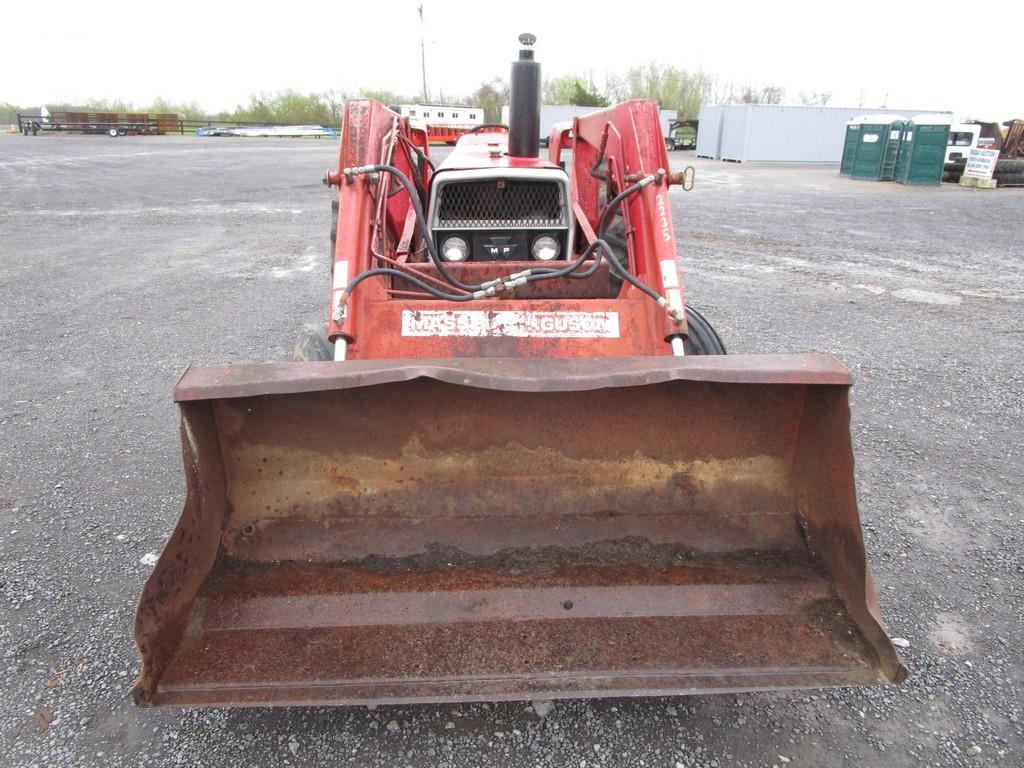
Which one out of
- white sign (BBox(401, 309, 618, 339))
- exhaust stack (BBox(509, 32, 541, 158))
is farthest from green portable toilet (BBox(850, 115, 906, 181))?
white sign (BBox(401, 309, 618, 339))

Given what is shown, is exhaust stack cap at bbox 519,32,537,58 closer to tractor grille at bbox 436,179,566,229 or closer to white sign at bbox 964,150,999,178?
tractor grille at bbox 436,179,566,229

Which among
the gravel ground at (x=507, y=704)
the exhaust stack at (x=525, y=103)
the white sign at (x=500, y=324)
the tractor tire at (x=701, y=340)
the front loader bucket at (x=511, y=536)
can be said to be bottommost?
the gravel ground at (x=507, y=704)

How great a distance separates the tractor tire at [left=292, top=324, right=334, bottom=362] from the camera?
3.42m

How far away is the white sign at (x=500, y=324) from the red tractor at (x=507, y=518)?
0.01 m

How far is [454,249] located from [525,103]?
109 cm

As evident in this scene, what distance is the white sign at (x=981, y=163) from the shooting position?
2011 centimetres

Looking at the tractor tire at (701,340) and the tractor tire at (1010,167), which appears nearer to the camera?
the tractor tire at (701,340)

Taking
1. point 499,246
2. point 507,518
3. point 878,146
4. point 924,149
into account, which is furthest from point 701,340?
point 878,146

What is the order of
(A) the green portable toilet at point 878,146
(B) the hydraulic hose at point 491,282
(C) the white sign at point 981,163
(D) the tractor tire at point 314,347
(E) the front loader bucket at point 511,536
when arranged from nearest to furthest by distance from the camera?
1. (E) the front loader bucket at point 511,536
2. (B) the hydraulic hose at point 491,282
3. (D) the tractor tire at point 314,347
4. (C) the white sign at point 981,163
5. (A) the green portable toilet at point 878,146

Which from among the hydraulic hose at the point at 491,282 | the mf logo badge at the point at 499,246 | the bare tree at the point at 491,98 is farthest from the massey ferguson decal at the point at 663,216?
the bare tree at the point at 491,98

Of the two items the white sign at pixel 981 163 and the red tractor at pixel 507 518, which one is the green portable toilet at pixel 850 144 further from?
the red tractor at pixel 507 518

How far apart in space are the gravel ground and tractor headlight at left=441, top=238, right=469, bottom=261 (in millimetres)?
1947

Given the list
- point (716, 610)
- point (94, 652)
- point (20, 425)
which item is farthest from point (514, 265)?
point (20, 425)

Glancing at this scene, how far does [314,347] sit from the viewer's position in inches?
136
